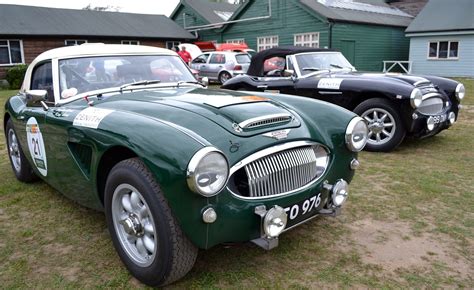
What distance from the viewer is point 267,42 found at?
24.4m

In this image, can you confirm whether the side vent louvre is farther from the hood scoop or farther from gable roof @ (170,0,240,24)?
gable roof @ (170,0,240,24)

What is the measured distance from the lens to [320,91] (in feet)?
21.2

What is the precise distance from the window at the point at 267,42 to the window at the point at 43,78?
20.7 m

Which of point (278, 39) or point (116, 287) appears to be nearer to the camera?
point (116, 287)

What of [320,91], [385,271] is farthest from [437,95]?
[385,271]

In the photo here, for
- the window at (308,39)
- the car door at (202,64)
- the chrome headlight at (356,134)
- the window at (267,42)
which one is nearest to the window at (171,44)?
the window at (267,42)

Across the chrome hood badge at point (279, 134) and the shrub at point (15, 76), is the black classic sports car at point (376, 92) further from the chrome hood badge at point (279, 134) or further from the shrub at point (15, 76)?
the shrub at point (15, 76)

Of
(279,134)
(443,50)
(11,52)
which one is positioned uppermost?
(11,52)

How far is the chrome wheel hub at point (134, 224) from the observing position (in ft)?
8.32

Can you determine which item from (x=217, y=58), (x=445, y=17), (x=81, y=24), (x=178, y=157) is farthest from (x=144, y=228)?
(x=81, y=24)

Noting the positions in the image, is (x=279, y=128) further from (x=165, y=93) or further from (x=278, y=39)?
(x=278, y=39)

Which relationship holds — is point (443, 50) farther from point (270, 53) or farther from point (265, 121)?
point (265, 121)

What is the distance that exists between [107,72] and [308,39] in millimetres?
19371

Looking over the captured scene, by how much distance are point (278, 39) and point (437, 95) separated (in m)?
18.5
